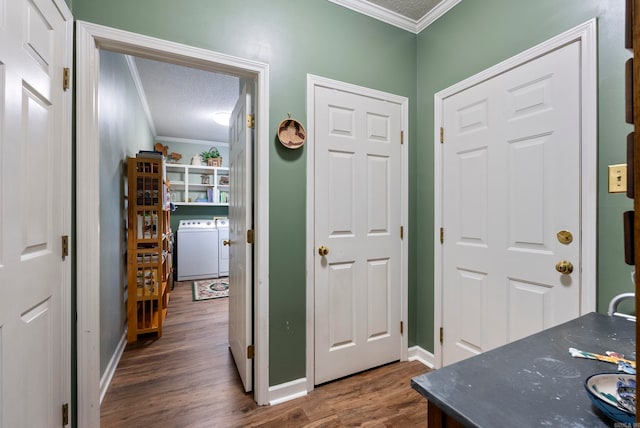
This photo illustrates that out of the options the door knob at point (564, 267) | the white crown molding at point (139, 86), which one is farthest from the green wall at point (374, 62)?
the white crown molding at point (139, 86)

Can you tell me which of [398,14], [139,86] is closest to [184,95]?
[139,86]

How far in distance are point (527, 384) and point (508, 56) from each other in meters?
1.80

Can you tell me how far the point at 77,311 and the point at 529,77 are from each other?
267 cm

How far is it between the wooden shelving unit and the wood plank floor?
0.95ft

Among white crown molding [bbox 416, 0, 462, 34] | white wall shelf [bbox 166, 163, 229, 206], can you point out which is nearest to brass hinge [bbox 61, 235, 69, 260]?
white crown molding [bbox 416, 0, 462, 34]

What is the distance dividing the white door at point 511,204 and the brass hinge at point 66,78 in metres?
2.22

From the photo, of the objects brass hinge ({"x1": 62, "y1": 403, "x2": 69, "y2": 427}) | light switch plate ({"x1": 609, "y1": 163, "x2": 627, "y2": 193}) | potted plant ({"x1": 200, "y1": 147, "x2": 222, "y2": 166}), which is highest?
potted plant ({"x1": 200, "y1": 147, "x2": 222, "y2": 166})

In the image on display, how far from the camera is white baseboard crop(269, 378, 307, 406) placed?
1769 millimetres

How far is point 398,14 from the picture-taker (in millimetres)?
2174

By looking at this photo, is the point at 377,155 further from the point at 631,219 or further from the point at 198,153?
the point at 198,153

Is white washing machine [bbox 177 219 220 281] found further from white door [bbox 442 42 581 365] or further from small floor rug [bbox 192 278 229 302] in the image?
white door [bbox 442 42 581 365]

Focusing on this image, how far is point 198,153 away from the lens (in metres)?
5.79

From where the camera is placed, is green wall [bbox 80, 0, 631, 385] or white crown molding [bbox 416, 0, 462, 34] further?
white crown molding [bbox 416, 0, 462, 34]

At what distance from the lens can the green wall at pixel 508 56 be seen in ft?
4.17
